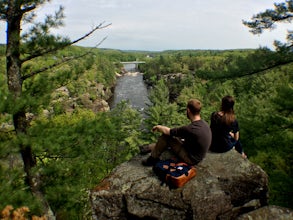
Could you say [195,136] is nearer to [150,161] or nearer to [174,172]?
[174,172]

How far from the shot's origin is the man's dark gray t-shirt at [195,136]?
5.63m

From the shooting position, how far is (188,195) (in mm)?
5344

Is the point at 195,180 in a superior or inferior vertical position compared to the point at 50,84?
inferior

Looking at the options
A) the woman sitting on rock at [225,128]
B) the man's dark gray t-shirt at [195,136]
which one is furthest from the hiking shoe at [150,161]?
the woman sitting on rock at [225,128]

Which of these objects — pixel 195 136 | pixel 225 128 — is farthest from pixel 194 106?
pixel 225 128

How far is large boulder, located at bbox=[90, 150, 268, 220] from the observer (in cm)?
533

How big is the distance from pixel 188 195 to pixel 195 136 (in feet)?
3.94

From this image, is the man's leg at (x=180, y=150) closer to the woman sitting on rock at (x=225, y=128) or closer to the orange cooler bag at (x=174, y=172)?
the orange cooler bag at (x=174, y=172)

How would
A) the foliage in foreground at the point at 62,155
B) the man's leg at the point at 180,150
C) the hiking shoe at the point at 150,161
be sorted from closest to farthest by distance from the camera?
1. the man's leg at the point at 180,150
2. the hiking shoe at the point at 150,161
3. the foliage in foreground at the point at 62,155

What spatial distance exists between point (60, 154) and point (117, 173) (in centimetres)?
319

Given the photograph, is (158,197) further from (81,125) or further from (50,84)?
(50,84)

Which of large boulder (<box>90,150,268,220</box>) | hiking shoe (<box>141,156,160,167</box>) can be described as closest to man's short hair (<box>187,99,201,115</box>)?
large boulder (<box>90,150,268,220</box>)

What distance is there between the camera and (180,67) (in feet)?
303

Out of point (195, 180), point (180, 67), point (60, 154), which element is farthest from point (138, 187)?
point (180, 67)
